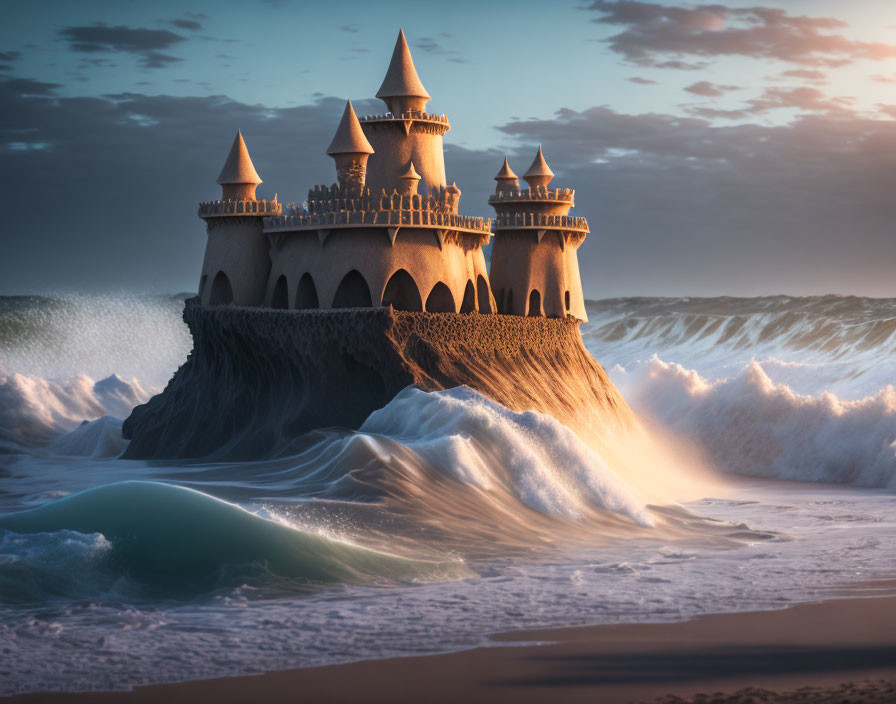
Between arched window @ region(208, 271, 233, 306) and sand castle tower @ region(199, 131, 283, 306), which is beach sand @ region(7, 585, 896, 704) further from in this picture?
arched window @ region(208, 271, 233, 306)

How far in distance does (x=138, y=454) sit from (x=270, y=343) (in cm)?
595

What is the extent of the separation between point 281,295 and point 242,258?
6.27ft

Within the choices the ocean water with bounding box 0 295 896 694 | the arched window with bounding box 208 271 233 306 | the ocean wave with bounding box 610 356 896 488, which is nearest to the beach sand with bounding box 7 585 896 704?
the ocean water with bounding box 0 295 896 694

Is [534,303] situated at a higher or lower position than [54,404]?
higher

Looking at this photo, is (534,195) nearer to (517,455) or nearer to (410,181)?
(410,181)

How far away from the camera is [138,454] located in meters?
36.1

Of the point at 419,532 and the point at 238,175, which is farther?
the point at 238,175

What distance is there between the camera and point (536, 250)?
3847 cm

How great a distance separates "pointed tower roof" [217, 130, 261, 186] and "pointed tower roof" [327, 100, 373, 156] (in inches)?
176

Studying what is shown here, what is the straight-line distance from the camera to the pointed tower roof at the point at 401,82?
35219mm

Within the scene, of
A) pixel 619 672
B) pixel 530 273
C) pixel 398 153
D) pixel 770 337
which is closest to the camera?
pixel 619 672

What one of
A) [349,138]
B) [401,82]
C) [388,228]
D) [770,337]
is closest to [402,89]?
[401,82]

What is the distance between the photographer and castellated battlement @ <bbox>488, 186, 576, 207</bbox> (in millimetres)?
39094

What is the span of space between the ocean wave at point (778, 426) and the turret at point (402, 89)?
15.5 m
